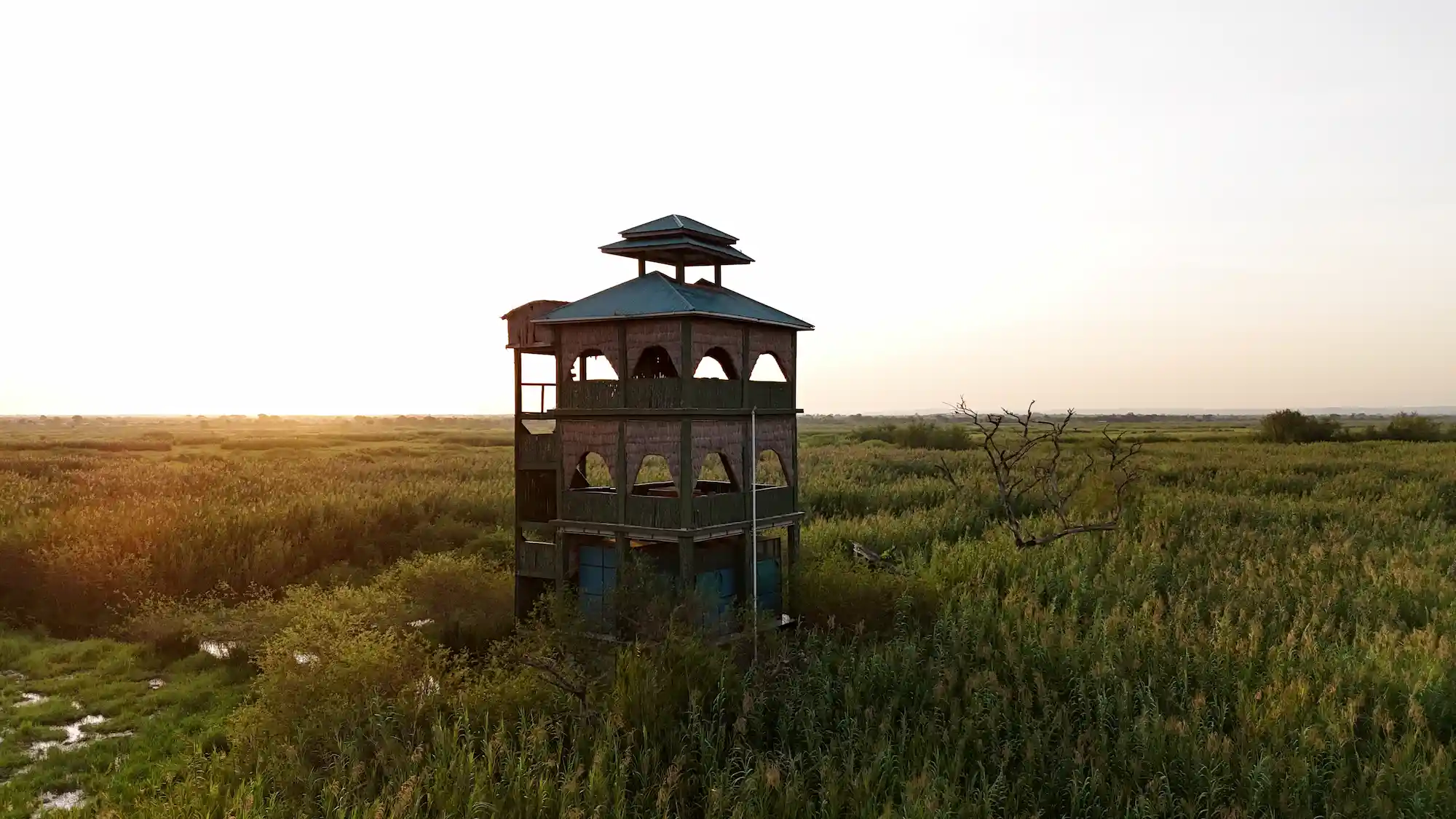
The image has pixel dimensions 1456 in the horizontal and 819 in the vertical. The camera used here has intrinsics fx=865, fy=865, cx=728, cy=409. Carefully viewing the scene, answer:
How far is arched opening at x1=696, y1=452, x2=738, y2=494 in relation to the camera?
52.8ft

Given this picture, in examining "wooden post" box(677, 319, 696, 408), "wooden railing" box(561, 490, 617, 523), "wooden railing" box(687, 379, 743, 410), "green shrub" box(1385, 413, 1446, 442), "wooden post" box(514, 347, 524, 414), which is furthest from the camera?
"green shrub" box(1385, 413, 1446, 442)

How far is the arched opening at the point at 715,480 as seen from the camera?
16094mm

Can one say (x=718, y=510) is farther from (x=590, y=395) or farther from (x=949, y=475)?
(x=949, y=475)

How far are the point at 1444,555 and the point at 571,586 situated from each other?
21.4 meters

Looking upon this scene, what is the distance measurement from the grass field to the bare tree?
1206mm

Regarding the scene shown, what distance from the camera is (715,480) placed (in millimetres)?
20422

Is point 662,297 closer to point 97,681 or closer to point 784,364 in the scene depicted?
point 784,364

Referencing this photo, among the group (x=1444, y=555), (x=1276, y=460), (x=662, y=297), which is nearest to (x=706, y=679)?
(x=662, y=297)

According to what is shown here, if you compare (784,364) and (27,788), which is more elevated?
(784,364)

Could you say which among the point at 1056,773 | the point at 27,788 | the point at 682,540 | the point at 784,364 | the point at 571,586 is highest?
the point at 784,364

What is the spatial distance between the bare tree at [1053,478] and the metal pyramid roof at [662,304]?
4.99 m

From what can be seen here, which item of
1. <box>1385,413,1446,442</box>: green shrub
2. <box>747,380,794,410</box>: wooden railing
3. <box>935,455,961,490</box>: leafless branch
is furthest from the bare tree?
<box>1385,413,1446,442</box>: green shrub

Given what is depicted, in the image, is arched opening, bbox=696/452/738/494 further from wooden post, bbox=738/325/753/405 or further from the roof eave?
the roof eave

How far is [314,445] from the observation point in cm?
7094
